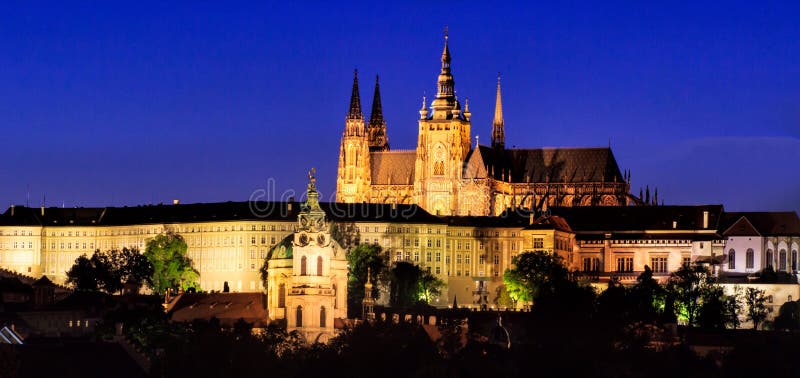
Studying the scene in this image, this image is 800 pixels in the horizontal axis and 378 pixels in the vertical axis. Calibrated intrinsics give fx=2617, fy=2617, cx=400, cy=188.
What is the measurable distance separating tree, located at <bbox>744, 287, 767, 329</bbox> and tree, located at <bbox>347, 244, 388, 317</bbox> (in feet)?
78.4

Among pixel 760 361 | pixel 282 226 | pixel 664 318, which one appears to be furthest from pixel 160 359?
pixel 282 226

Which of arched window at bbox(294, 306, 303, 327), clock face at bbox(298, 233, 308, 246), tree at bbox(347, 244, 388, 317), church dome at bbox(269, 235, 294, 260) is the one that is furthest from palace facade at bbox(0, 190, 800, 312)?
clock face at bbox(298, 233, 308, 246)

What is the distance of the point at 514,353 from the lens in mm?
127062

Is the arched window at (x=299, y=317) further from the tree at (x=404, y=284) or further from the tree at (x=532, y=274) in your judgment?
the tree at (x=532, y=274)

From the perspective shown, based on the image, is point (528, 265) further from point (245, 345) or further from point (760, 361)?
point (245, 345)

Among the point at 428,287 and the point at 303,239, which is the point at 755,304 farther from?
the point at 303,239

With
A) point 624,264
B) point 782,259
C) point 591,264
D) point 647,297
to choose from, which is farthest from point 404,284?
point 782,259

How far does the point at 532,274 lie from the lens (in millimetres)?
178250

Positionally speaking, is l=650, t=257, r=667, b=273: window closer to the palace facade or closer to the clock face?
the palace facade

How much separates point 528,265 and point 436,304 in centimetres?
1011

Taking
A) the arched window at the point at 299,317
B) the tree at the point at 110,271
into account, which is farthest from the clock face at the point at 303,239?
the tree at the point at 110,271

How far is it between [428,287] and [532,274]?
10694 mm

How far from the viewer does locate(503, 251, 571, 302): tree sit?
578 ft

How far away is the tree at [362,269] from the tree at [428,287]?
9.35 feet
